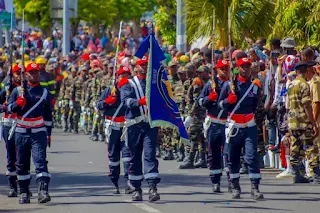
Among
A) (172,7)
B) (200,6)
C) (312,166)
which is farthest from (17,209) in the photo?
Result: (172,7)

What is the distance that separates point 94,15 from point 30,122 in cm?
3977

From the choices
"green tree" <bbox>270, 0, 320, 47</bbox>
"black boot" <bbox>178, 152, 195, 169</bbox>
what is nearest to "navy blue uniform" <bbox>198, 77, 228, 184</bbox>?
"black boot" <bbox>178, 152, 195, 169</bbox>

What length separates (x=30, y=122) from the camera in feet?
48.0

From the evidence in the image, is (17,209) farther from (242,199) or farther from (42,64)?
(42,64)

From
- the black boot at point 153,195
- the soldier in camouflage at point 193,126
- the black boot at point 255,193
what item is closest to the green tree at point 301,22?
the soldier in camouflage at point 193,126

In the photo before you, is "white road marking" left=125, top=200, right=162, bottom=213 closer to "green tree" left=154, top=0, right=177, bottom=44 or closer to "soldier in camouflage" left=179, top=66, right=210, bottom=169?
"soldier in camouflage" left=179, top=66, right=210, bottom=169

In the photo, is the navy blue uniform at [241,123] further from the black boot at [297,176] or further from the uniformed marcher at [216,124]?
the black boot at [297,176]

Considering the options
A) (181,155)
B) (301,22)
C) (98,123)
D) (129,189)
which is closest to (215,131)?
(129,189)

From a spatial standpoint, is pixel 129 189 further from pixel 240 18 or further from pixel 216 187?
pixel 240 18

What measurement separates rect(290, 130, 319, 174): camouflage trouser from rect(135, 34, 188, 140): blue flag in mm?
2280

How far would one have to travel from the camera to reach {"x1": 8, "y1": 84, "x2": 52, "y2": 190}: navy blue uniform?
47.6 feet

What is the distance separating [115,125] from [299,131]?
9.95 ft

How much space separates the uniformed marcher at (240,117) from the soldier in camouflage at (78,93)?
43.5 ft

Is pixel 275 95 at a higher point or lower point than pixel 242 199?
higher
